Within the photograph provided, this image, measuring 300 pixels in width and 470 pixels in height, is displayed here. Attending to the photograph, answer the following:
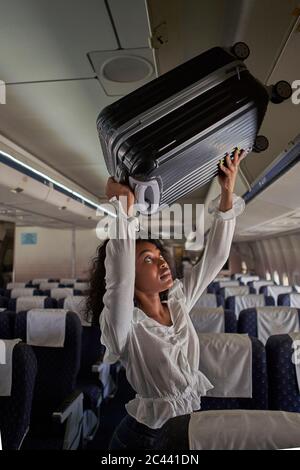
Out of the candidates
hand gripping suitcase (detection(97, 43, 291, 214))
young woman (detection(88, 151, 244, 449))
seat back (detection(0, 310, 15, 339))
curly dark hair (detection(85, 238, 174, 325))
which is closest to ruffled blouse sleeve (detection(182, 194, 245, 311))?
young woman (detection(88, 151, 244, 449))

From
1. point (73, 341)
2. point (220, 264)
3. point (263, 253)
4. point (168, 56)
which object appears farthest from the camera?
point (263, 253)

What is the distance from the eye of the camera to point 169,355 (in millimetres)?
1207

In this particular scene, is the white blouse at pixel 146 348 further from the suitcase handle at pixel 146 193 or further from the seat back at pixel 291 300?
the seat back at pixel 291 300

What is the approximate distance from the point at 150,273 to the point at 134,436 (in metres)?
0.61

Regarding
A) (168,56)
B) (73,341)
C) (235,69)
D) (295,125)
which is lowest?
(73,341)

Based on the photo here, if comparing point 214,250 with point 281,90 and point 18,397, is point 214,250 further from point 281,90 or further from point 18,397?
point 18,397

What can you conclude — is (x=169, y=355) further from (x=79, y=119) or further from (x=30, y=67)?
(x=79, y=119)

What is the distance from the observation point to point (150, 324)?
4.24ft

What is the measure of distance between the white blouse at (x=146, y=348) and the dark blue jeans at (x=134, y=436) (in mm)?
25

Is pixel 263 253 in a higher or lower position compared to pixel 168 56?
lower

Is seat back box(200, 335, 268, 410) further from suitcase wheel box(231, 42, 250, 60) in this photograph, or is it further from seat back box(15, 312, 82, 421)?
suitcase wheel box(231, 42, 250, 60)

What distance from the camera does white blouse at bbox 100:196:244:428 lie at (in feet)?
3.59
